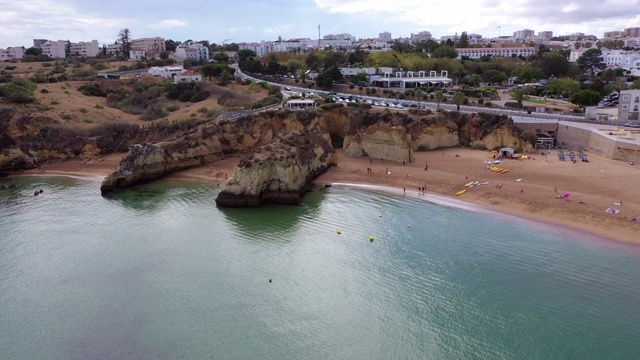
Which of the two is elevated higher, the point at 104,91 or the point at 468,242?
the point at 104,91

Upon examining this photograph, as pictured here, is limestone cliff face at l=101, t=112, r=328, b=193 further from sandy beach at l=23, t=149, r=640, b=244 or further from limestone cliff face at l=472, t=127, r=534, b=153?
limestone cliff face at l=472, t=127, r=534, b=153

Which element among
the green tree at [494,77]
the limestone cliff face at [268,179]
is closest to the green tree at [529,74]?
the green tree at [494,77]

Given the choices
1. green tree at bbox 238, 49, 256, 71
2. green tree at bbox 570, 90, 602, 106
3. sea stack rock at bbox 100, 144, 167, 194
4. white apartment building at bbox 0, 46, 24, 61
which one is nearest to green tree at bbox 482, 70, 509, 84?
green tree at bbox 570, 90, 602, 106

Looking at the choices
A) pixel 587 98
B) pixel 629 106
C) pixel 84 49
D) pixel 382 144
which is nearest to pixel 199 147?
pixel 382 144

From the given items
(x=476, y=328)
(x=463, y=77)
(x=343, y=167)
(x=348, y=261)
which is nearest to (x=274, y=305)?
(x=348, y=261)

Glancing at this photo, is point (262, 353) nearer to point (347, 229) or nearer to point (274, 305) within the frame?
point (274, 305)

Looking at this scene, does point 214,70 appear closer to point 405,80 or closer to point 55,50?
point 405,80
